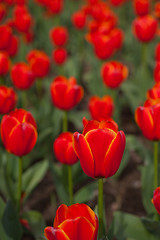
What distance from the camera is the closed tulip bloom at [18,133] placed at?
48.2 inches

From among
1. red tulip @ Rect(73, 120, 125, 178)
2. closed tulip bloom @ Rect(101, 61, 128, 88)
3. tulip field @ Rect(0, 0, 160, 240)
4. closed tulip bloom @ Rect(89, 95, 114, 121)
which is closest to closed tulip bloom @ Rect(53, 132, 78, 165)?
tulip field @ Rect(0, 0, 160, 240)

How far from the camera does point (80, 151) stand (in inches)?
36.2

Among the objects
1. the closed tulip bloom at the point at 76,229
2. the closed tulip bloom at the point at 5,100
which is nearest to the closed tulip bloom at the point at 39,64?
the closed tulip bloom at the point at 5,100

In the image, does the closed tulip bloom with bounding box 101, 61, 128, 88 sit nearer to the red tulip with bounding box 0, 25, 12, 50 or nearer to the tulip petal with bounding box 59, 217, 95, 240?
the red tulip with bounding box 0, 25, 12, 50

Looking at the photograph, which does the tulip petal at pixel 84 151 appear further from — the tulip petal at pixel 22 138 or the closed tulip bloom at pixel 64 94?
the closed tulip bloom at pixel 64 94

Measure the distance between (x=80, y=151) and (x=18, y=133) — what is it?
1.23ft

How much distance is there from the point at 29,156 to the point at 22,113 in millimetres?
801

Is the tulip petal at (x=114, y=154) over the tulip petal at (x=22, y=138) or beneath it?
over

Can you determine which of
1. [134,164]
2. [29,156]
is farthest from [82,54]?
[29,156]

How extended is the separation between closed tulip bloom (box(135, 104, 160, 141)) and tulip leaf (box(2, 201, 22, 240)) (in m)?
0.56

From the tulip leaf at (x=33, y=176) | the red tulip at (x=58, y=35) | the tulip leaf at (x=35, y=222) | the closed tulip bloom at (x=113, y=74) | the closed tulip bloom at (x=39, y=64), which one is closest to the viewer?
the tulip leaf at (x=35, y=222)

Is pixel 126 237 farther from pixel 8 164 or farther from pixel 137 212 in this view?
pixel 8 164

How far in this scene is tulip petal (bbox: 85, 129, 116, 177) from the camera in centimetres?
90

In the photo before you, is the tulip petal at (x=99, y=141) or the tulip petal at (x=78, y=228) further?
the tulip petal at (x=99, y=141)
